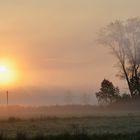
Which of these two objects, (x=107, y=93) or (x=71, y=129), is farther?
(x=107, y=93)

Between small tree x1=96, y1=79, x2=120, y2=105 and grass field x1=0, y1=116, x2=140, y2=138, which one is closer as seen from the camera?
grass field x1=0, y1=116, x2=140, y2=138

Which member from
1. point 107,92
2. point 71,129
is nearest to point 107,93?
point 107,92

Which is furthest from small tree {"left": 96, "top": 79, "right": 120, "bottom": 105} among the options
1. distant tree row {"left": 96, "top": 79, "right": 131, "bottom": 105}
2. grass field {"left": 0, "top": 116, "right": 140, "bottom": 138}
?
grass field {"left": 0, "top": 116, "right": 140, "bottom": 138}

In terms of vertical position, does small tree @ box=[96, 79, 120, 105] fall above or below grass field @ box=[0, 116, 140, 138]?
above

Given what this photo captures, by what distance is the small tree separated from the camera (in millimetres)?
89625

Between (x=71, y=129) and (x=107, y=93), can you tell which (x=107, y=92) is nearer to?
(x=107, y=93)

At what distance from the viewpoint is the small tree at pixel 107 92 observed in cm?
8962

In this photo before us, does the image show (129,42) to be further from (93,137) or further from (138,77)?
(93,137)

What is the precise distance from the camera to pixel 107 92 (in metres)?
90.4

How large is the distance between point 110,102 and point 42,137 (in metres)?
61.8

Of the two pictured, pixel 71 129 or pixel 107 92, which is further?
pixel 107 92

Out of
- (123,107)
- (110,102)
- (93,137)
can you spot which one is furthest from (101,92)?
(93,137)

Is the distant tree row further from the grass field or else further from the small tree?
the grass field

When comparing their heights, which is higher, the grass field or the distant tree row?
the distant tree row
